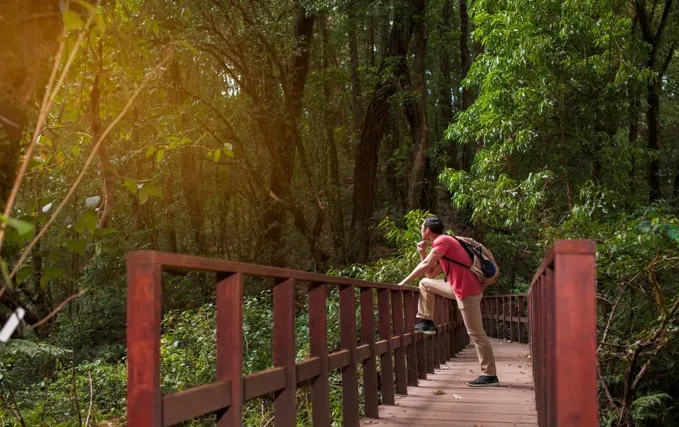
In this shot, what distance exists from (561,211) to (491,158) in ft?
6.12

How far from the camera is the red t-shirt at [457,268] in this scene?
7773mm

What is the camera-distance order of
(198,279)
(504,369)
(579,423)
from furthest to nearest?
(198,279)
(504,369)
(579,423)

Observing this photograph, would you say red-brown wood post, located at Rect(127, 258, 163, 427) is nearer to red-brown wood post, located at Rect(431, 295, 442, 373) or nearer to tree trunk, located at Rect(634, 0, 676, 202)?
red-brown wood post, located at Rect(431, 295, 442, 373)

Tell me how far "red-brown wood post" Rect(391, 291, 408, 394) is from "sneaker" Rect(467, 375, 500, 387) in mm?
753

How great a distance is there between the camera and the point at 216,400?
299 cm

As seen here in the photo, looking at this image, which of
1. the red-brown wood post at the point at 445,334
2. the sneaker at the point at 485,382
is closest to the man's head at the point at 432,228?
the sneaker at the point at 485,382

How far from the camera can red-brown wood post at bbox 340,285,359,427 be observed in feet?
17.5

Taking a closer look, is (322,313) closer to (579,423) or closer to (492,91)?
(579,423)

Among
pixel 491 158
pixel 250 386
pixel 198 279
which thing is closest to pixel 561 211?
pixel 491 158

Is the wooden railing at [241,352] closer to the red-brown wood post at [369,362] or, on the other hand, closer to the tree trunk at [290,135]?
the red-brown wood post at [369,362]

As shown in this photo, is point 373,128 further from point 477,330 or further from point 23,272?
point 23,272

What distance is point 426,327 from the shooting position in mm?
8336

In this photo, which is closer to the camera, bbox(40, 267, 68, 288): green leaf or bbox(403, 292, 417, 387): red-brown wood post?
bbox(40, 267, 68, 288): green leaf

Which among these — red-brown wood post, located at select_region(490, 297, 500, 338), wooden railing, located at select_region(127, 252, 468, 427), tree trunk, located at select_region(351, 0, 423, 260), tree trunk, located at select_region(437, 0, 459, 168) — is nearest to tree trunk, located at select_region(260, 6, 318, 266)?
tree trunk, located at select_region(351, 0, 423, 260)
